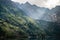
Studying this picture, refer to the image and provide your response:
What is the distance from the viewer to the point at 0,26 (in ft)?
644

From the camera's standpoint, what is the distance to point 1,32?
600 ft

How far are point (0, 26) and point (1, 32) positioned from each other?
15101mm

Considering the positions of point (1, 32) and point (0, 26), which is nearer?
point (1, 32)
